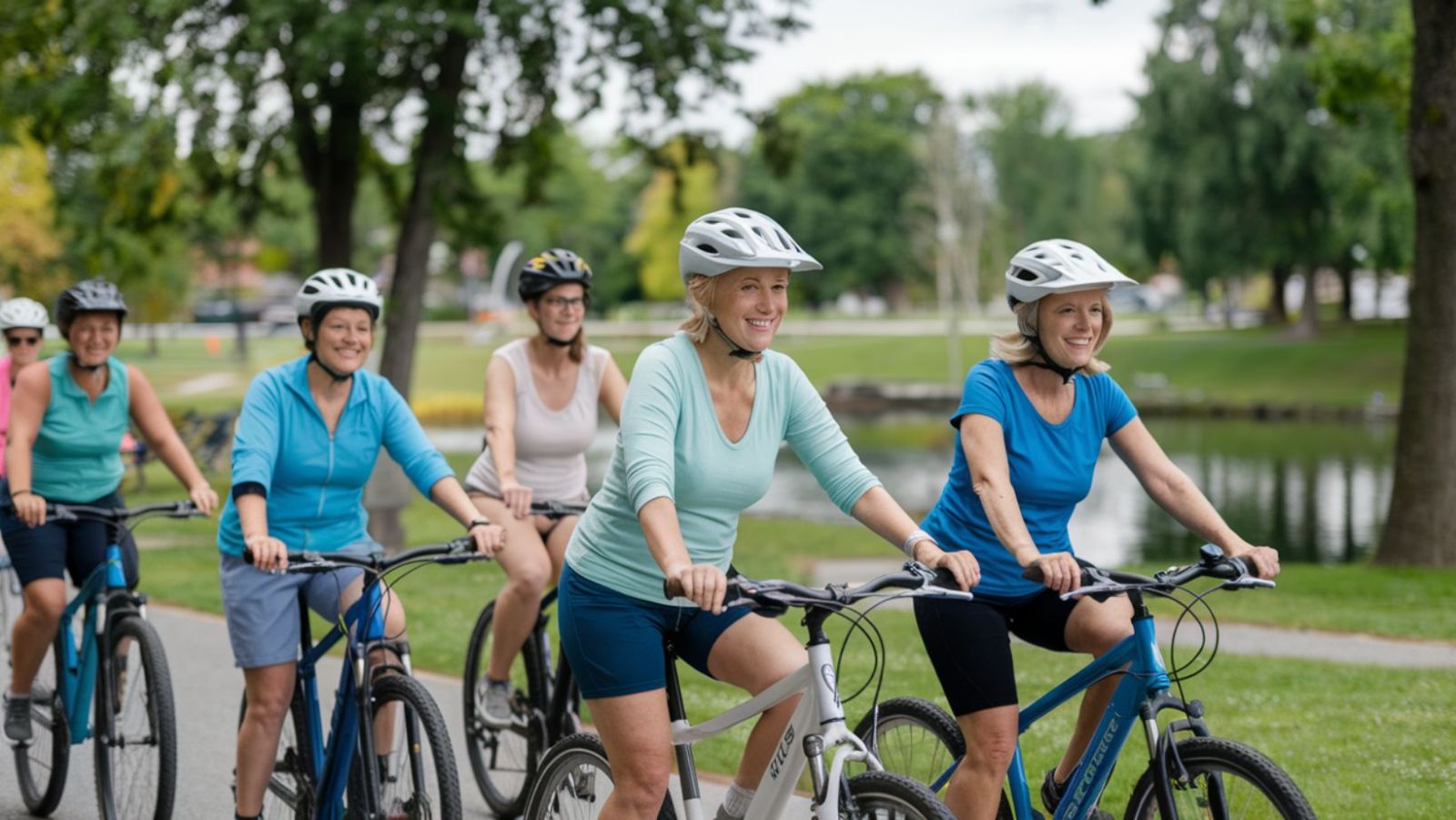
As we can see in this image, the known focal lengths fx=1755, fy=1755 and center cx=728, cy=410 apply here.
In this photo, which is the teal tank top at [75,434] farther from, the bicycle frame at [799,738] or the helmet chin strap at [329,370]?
the bicycle frame at [799,738]

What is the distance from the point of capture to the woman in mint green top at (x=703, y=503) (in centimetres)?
377

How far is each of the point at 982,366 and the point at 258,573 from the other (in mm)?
2149

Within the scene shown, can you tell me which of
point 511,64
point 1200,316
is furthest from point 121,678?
point 1200,316

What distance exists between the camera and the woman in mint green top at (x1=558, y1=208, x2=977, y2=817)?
3770mm

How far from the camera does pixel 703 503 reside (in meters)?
3.85

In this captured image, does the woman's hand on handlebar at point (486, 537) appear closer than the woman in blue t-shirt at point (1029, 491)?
No

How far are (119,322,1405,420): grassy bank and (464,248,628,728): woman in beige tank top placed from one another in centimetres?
3160

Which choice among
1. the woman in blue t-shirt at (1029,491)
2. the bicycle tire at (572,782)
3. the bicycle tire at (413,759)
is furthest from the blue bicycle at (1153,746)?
the bicycle tire at (413,759)

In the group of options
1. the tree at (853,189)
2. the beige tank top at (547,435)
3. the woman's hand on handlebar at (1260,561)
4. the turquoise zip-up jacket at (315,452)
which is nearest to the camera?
the woman's hand on handlebar at (1260,561)

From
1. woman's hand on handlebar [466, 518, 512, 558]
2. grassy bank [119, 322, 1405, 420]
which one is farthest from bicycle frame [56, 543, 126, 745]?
grassy bank [119, 322, 1405, 420]

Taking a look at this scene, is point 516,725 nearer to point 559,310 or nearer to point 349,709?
point 559,310

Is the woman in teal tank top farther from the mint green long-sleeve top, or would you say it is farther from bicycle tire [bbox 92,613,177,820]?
the mint green long-sleeve top

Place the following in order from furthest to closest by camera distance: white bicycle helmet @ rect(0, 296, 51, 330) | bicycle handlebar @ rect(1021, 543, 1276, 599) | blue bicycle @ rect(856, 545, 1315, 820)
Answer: white bicycle helmet @ rect(0, 296, 51, 330)
bicycle handlebar @ rect(1021, 543, 1276, 599)
blue bicycle @ rect(856, 545, 1315, 820)

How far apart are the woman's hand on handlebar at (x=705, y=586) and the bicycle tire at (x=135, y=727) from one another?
274cm
